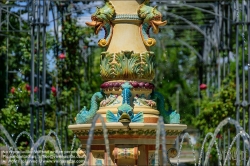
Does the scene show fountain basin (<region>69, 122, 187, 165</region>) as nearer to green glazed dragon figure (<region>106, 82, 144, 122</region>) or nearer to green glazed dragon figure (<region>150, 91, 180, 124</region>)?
green glazed dragon figure (<region>106, 82, 144, 122</region>)

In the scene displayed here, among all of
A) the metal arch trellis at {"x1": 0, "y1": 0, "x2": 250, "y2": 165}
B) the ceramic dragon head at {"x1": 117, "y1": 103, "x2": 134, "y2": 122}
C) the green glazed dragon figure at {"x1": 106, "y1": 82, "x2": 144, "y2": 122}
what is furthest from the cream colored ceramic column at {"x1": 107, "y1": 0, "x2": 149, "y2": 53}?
the metal arch trellis at {"x1": 0, "y1": 0, "x2": 250, "y2": 165}

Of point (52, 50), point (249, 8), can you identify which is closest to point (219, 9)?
point (52, 50)

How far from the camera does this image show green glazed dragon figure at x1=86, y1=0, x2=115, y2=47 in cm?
957

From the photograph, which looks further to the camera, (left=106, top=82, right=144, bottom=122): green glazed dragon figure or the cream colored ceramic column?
the cream colored ceramic column

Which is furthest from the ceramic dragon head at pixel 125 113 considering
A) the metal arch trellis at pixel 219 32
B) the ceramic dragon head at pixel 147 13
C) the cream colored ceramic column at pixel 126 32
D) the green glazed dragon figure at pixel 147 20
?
the metal arch trellis at pixel 219 32

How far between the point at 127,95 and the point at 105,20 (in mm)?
997

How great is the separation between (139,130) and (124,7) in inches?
61.8

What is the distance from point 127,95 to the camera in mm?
9188

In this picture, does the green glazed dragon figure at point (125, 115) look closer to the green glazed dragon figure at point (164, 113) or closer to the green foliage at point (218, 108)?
the green glazed dragon figure at point (164, 113)

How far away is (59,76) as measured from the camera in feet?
73.7

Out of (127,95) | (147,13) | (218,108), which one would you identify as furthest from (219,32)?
(127,95)

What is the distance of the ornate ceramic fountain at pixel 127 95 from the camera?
896 cm

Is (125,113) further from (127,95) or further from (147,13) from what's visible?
(147,13)

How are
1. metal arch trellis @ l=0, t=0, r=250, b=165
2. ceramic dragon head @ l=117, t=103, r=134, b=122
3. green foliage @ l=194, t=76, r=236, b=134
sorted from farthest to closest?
green foliage @ l=194, t=76, r=236, b=134 → metal arch trellis @ l=0, t=0, r=250, b=165 → ceramic dragon head @ l=117, t=103, r=134, b=122
